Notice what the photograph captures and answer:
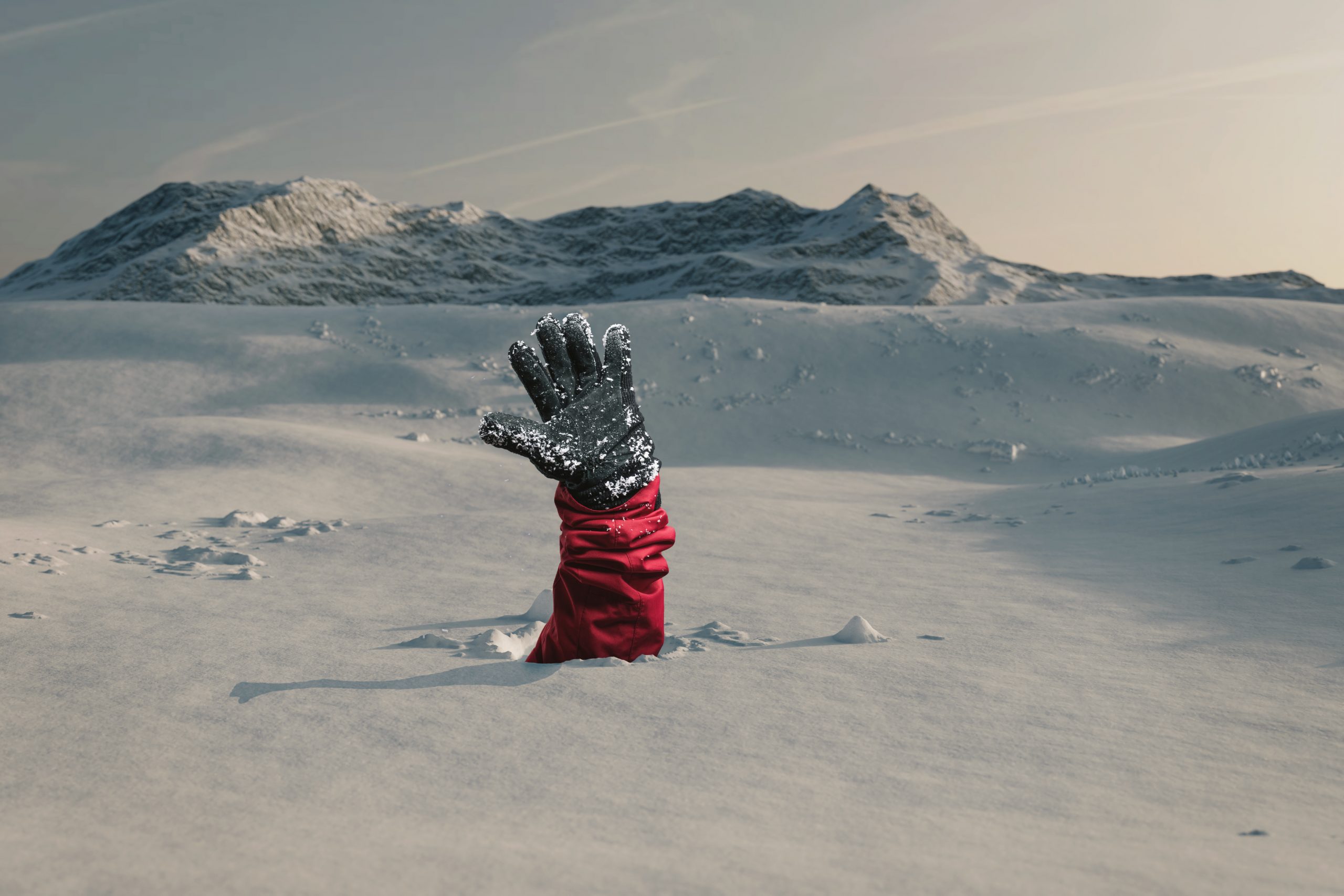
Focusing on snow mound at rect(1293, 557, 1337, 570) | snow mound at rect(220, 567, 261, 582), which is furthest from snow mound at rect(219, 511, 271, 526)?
snow mound at rect(1293, 557, 1337, 570)

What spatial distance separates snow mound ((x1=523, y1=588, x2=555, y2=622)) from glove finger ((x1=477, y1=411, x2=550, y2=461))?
Answer: 872 mm

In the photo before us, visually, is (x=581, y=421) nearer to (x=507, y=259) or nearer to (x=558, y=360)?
(x=558, y=360)

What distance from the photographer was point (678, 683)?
275 cm

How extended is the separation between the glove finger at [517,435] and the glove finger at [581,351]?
254mm

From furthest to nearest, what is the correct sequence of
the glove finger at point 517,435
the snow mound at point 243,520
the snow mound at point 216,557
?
the snow mound at point 243,520 → the snow mound at point 216,557 → the glove finger at point 517,435

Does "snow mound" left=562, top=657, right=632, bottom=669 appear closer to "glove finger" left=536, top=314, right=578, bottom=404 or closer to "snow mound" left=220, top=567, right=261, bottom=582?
"glove finger" left=536, top=314, right=578, bottom=404

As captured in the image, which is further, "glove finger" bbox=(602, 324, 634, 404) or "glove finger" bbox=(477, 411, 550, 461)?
"glove finger" bbox=(602, 324, 634, 404)

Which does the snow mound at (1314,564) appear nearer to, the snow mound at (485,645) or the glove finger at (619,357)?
the glove finger at (619,357)

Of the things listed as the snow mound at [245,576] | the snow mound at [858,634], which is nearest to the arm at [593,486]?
the snow mound at [858,634]

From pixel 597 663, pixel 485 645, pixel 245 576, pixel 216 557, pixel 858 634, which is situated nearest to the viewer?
pixel 597 663

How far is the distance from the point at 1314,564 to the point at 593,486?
3.69m

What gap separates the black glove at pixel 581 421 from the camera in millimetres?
2865

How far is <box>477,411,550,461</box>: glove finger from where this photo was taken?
2838 mm

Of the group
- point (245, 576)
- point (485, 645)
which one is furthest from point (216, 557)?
point (485, 645)
